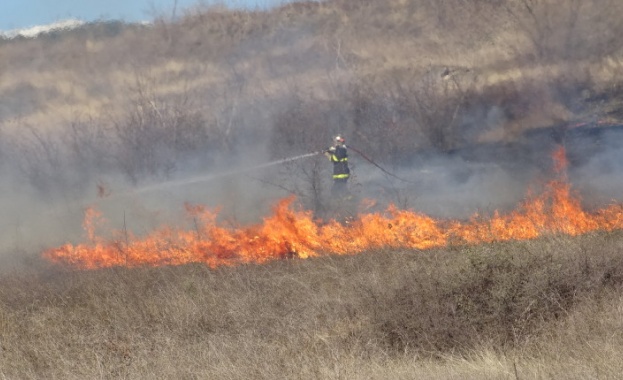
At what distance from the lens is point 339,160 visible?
2153 cm

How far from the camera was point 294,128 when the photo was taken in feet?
89.1

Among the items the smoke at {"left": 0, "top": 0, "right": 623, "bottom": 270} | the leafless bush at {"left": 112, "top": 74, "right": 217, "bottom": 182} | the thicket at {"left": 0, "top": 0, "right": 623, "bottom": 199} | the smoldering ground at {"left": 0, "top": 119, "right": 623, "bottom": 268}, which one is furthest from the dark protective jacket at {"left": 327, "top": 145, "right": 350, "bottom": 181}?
the leafless bush at {"left": 112, "top": 74, "right": 217, "bottom": 182}

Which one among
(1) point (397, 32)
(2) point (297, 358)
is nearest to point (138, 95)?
(1) point (397, 32)

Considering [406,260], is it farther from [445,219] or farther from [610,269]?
[445,219]

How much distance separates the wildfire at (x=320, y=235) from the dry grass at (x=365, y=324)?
3.02 m

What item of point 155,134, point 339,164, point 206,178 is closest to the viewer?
point 339,164

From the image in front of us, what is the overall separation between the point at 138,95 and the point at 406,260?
15.7 m

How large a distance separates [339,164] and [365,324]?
33.2ft

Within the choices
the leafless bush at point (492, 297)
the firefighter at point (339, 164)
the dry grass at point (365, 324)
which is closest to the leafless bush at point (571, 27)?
the firefighter at point (339, 164)

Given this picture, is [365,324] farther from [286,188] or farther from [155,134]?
[155,134]

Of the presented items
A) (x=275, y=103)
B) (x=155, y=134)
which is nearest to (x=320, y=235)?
(x=275, y=103)

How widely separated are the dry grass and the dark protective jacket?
257 inches

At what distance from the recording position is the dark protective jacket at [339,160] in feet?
70.5

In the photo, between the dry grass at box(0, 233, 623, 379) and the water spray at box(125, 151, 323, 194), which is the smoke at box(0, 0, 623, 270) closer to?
the water spray at box(125, 151, 323, 194)
